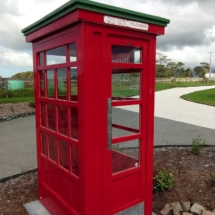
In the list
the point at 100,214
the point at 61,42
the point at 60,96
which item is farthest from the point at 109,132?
the point at 61,42

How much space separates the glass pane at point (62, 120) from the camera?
2.30 metres

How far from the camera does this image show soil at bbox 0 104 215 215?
3059mm

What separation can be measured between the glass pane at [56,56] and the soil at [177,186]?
185cm

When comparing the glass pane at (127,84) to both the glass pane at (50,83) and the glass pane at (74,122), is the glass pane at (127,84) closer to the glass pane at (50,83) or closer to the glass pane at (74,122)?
the glass pane at (74,122)

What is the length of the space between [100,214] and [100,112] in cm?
95

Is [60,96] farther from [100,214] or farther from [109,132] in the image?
[100,214]

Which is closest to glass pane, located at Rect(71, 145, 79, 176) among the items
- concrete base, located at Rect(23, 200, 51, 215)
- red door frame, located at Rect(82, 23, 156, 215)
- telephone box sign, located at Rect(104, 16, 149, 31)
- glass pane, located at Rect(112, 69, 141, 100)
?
red door frame, located at Rect(82, 23, 156, 215)

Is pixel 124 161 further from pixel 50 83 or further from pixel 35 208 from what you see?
pixel 35 208

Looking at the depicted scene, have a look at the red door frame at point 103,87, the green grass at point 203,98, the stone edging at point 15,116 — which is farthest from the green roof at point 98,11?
the green grass at point 203,98

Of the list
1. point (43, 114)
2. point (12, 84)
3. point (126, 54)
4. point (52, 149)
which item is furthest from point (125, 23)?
point (12, 84)

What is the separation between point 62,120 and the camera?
7.72 feet

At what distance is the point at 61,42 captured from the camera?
2141mm

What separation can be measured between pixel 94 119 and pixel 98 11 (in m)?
0.86

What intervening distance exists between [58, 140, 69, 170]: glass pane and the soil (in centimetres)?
96
